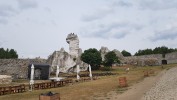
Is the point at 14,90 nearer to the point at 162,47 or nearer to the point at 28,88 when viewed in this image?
the point at 28,88

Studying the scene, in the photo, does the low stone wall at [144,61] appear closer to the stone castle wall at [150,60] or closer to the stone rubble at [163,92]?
the stone castle wall at [150,60]

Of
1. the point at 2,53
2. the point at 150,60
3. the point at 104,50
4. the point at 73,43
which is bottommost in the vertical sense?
the point at 150,60

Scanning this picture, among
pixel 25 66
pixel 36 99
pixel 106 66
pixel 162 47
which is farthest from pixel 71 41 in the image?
pixel 162 47

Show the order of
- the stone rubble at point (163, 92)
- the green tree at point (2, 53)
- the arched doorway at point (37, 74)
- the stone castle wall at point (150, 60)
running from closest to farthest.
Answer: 1. the stone rubble at point (163, 92)
2. the arched doorway at point (37, 74)
3. the stone castle wall at point (150, 60)
4. the green tree at point (2, 53)

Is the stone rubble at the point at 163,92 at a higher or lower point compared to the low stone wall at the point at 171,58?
lower

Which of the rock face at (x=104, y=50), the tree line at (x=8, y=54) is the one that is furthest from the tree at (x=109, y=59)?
the tree line at (x=8, y=54)

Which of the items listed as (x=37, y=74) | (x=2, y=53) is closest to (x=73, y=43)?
(x=37, y=74)

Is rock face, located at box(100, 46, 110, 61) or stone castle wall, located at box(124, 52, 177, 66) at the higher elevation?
rock face, located at box(100, 46, 110, 61)

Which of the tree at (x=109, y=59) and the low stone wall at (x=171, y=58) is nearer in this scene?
the tree at (x=109, y=59)

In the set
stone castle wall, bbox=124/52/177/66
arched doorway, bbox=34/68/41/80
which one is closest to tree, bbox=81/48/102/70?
arched doorway, bbox=34/68/41/80

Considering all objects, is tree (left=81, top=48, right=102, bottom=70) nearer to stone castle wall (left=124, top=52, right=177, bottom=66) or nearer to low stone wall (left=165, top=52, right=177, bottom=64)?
stone castle wall (left=124, top=52, right=177, bottom=66)

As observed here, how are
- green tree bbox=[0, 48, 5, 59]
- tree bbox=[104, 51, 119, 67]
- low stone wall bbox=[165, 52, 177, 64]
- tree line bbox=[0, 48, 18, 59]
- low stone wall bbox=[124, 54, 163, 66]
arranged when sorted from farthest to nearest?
tree line bbox=[0, 48, 18, 59] < green tree bbox=[0, 48, 5, 59] < low stone wall bbox=[165, 52, 177, 64] < low stone wall bbox=[124, 54, 163, 66] < tree bbox=[104, 51, 119, 67]

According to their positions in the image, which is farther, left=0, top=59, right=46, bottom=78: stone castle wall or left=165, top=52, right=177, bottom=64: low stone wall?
left=165, top=52, right=177, bottom=64: low stone wall

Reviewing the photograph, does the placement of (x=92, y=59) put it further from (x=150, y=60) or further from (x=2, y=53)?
(x=2, y=53)
